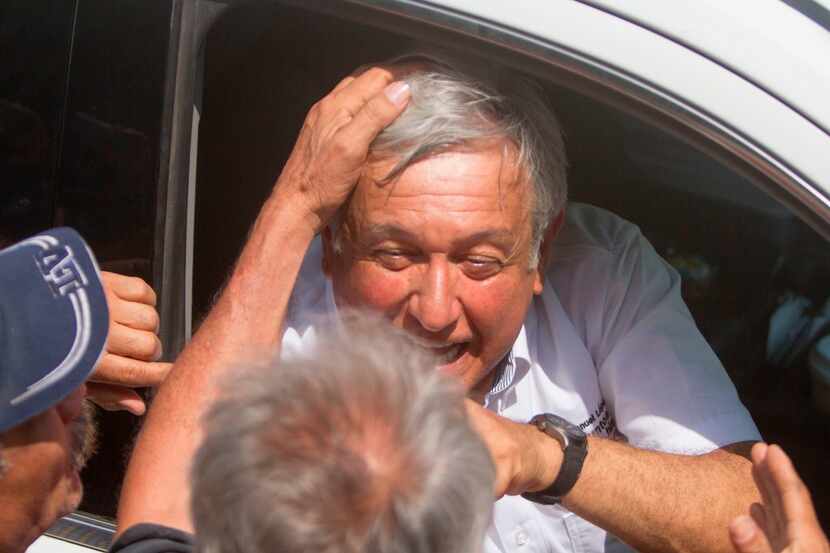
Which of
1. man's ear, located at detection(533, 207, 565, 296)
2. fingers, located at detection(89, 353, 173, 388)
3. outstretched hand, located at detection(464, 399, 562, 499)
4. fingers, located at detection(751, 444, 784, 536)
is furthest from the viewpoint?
man's ear, located at detection(533, 207, 565, 296)

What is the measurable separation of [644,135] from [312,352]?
2.16m

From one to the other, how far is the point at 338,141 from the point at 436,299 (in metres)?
0.35

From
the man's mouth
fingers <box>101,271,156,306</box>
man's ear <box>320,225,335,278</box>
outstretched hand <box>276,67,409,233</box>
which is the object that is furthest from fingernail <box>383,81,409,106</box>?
fingers <box>101,271,156,306</box>

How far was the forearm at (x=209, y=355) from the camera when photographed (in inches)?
64.5

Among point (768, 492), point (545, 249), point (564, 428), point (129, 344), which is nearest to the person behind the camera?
point (768, 492)

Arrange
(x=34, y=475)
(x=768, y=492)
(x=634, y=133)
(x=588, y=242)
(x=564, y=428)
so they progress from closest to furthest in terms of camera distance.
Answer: (x=34, y=475) → (x=768, y=492) → (x=564, y=428) → (x=588, y=242) → (x=634, y=133)

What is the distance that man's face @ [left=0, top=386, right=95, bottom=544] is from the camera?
1.34m

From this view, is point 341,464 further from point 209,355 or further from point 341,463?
point 209,355

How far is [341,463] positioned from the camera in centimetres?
104

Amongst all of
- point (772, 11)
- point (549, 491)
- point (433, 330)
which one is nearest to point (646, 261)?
point (433, 330)

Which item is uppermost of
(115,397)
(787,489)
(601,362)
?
(787,489)

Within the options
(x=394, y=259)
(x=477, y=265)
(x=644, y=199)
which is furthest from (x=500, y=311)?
(x=644, y=199)

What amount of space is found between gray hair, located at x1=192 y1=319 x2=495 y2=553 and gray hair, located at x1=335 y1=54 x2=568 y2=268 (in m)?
0.85

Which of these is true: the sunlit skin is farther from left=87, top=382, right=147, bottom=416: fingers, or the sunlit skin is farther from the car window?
the car window
